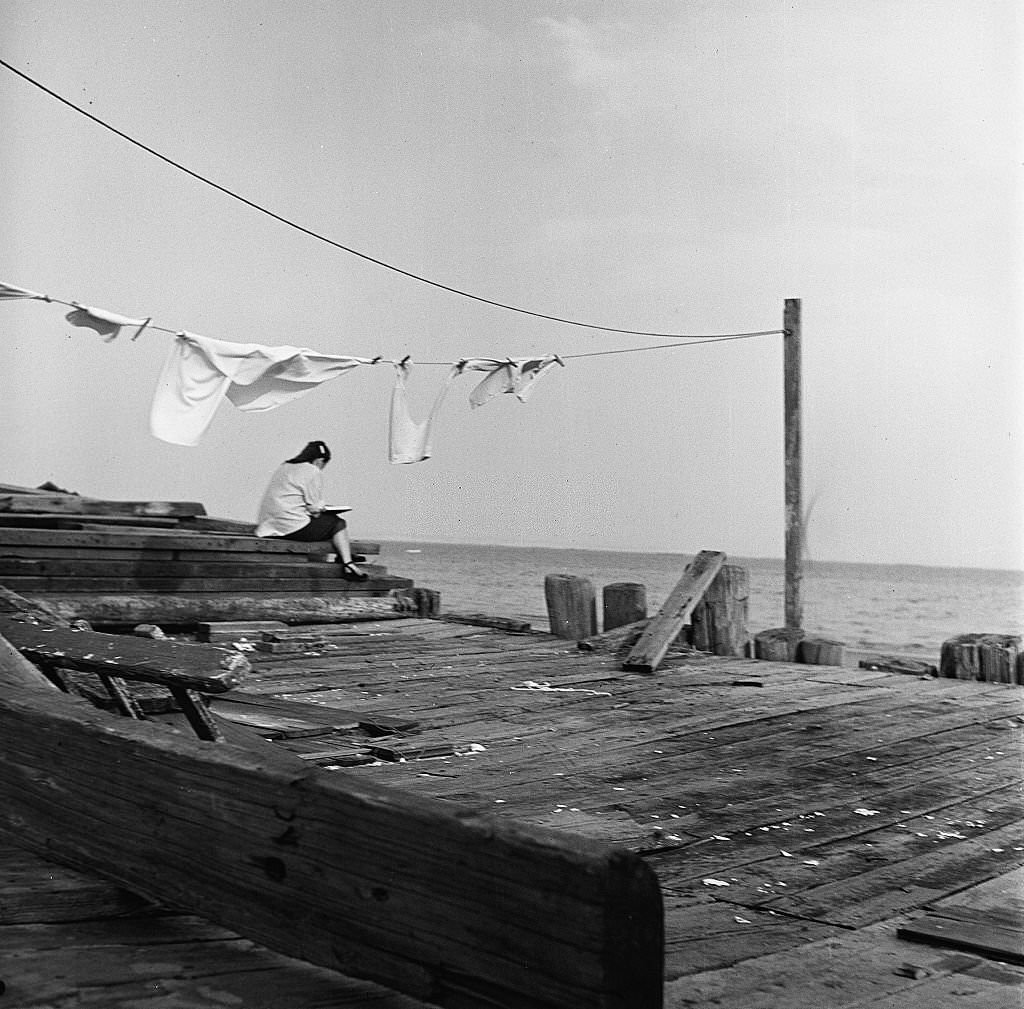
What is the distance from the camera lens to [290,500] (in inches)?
427

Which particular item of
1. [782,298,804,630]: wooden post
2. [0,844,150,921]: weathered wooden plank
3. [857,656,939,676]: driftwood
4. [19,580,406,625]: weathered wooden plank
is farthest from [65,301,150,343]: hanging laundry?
[0,844,150,921]: weathered wooden plank

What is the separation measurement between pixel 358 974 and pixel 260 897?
22 centimetres

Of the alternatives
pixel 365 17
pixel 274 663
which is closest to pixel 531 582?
pixel 365 17

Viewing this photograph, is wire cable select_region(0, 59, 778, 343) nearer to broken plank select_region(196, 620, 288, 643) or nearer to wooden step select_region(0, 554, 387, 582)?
wooden step select_region(0, 554, 387, 582)

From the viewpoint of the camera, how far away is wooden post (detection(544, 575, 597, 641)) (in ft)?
31.7

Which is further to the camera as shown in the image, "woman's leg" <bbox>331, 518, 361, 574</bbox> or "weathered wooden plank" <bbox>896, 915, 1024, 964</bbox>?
"woman's leg" <bbox>331, 518, 361, 574</bbox>

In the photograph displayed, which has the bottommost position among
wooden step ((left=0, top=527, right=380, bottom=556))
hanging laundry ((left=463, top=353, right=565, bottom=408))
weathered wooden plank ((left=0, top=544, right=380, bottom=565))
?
weathered wooden plank ((left=0, top=544, right=380, bottom=565))

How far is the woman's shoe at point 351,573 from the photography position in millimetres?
10680

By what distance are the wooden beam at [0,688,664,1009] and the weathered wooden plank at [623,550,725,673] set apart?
19.5 feet

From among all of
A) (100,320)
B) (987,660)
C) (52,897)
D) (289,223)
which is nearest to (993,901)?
(52,897)

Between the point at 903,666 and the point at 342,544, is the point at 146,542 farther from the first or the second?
the point at 903,666

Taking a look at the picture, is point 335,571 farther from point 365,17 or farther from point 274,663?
point 365,17

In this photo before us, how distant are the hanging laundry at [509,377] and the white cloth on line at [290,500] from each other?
271 cm

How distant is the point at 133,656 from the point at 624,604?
677 centimetres
